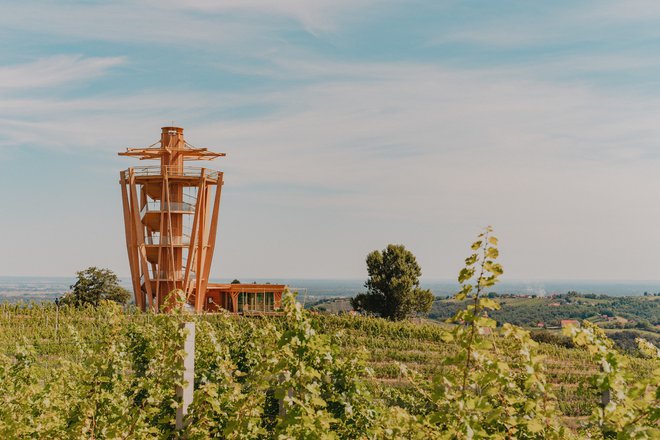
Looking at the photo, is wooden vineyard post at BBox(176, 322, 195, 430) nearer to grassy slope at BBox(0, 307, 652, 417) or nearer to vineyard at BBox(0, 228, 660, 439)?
vineyard at BBox(0, 228, 660, 439)

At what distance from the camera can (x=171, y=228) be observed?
25.6m

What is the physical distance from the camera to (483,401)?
347 centimetres

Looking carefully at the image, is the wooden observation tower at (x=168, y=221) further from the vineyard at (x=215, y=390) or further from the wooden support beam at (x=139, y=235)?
the vineyard at (x=215, y=390)

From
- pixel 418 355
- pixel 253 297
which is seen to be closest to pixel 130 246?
pixel 253 297

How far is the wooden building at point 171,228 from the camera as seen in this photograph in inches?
1005

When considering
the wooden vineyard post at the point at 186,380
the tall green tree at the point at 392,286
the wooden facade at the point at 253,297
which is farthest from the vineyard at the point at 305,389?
the tall green tree at the point at 392,286

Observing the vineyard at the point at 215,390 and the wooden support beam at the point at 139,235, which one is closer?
the vineyard at the point at 215,390

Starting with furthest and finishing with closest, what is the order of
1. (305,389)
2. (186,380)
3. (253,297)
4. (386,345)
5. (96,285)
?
(96,285), (253,297), (386,345), (186,380), (305,389)

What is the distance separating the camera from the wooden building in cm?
2553

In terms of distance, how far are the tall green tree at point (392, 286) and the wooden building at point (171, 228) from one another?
281 inches

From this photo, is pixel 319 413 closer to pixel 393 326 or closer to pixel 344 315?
pixel 393 326

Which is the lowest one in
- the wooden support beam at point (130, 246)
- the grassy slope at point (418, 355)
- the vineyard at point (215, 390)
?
the grassy slope at point (418, 355)

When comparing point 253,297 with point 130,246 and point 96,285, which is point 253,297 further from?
point 96,285

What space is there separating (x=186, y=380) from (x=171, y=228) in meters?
21.0
